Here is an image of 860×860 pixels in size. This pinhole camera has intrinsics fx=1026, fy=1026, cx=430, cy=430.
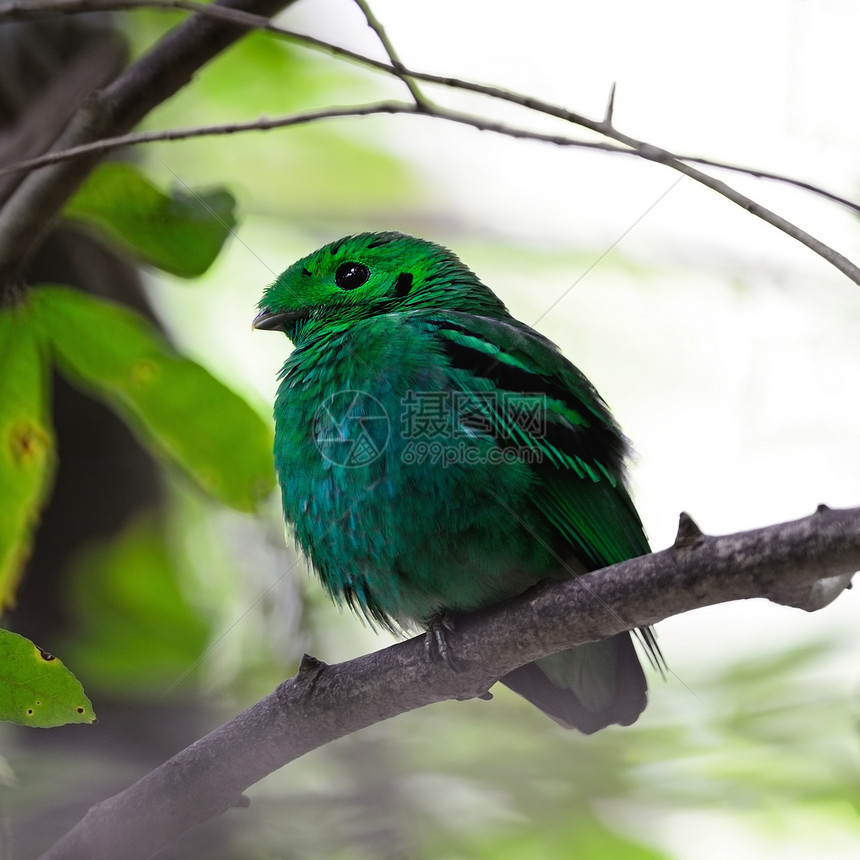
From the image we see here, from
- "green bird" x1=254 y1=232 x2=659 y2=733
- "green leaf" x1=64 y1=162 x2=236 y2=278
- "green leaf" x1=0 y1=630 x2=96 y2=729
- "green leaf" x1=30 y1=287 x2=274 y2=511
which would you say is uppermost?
"green leaf" x1=64 y1=162 x2=236 y2=278

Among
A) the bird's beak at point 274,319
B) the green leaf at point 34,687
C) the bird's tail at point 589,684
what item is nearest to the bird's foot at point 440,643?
the bird's tail at point 589,684

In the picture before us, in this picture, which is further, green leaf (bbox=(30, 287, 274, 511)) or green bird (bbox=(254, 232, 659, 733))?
green leaf (bbox=(30, 287, 274, 511))

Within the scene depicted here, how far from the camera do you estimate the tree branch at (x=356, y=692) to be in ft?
8.03

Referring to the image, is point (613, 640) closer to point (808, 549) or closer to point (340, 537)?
point (340, 537)

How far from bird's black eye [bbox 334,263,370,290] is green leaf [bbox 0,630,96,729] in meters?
2.00

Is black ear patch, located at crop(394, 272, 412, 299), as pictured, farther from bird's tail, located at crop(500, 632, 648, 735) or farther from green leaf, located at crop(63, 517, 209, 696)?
green leaf, located at crop(63, 517, 209, 696)

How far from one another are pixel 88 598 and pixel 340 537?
2.11 meters

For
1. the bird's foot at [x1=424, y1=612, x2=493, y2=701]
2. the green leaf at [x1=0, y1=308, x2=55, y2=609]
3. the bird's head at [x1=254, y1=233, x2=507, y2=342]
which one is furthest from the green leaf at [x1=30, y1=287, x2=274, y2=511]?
the bird's foot at [x1=424, y1=612, x2=493, y2=701]

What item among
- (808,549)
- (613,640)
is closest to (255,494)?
(613,640)

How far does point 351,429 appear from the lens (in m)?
3.34

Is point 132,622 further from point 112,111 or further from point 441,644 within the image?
point 112,111

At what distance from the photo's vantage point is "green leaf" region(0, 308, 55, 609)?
139 inches

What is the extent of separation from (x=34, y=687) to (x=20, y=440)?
150cm

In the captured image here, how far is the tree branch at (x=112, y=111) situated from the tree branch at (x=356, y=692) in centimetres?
163
